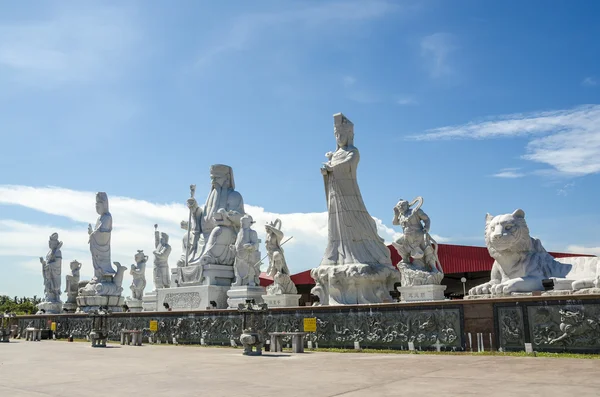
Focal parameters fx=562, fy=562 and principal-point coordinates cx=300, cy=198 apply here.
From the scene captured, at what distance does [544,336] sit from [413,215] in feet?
15.1

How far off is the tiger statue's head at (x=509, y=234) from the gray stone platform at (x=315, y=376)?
1.91 meters

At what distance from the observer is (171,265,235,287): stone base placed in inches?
744

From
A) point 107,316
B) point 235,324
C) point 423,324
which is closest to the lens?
point 423,324

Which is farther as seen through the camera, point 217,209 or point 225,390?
point 217,209

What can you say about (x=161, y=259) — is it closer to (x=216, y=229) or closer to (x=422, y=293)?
(x=216, y=229)

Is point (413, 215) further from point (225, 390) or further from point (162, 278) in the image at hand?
point (162, 278)

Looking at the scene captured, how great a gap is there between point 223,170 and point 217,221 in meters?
2.16

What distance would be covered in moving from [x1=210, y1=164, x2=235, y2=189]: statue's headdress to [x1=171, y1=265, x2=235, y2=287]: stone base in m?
3.43

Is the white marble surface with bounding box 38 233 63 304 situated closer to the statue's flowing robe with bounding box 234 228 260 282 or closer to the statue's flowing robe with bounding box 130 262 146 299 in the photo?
the statue's flowing robe with bounding box 130 262 146 299

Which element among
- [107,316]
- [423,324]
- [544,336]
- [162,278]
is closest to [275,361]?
[423,324]

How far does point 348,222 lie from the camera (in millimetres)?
14719

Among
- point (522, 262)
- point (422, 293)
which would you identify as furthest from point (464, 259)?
point (522, 262)

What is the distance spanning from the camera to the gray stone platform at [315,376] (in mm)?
5980

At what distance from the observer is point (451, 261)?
26.4m
